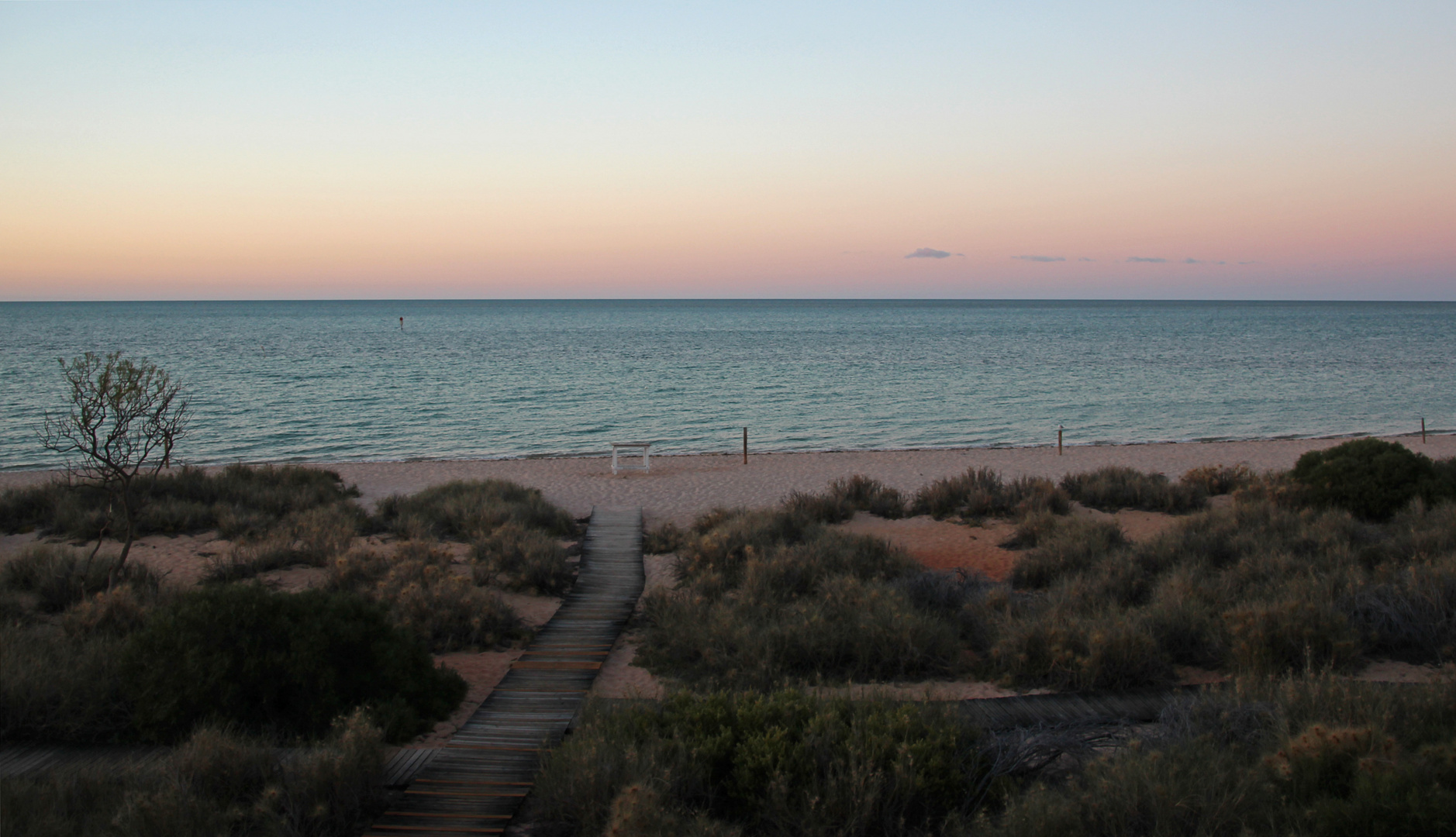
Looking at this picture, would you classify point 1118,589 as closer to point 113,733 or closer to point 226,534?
point 113,733

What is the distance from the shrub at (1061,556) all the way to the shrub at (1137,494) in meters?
4.43

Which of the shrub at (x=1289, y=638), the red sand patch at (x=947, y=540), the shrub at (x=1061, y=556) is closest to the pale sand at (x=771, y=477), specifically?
the red sand patch at (x=947, y=540)

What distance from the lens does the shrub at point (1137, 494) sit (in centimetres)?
1603

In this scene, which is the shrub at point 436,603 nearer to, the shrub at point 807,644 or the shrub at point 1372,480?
the shrub at point 807,644

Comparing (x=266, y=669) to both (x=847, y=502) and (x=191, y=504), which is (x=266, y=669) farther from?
(x=847, y=502)

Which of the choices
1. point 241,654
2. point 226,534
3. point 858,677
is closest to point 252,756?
point 241,654

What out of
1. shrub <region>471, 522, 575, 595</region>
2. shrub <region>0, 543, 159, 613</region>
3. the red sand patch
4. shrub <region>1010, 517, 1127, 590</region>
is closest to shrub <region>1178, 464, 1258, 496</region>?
the red sand patch

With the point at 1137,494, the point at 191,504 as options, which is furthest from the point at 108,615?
the point at 1137,494

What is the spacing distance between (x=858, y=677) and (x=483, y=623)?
4.04 m

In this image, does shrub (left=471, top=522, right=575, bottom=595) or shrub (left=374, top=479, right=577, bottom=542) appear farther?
shrub (left=374, top=479, right=577, bottom=542)

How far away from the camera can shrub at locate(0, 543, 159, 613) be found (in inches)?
398

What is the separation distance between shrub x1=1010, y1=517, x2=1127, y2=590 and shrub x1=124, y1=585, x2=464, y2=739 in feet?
24.1

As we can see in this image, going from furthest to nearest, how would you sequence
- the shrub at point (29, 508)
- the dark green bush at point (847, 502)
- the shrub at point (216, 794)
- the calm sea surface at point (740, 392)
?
the calm sea surface at point (740, 392) < the dark green bush at point (847, 502) < the shrub at point (29, 508) < the shrub at point (216, 794)

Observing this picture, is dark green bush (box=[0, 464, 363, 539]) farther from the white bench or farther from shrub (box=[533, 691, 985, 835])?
shrub (box=[533, 691, 985, 835])
